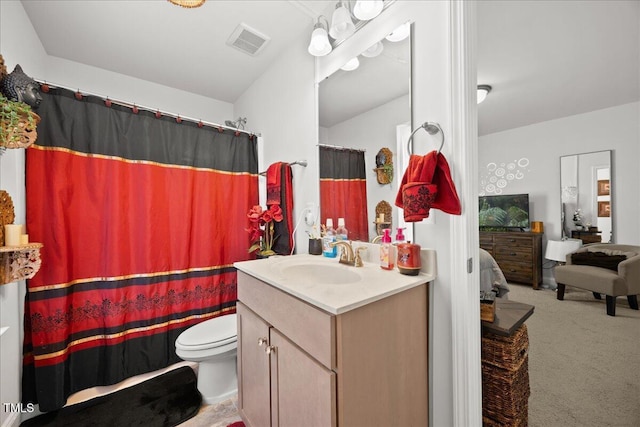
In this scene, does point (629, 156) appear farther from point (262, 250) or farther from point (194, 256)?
point (194, 256)

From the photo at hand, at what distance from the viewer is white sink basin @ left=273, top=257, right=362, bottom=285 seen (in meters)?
1.26

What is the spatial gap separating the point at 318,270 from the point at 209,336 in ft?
2.81

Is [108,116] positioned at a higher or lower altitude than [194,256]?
higher

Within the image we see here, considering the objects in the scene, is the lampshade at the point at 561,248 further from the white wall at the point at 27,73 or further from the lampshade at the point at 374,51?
the white wall at the point at 27,73

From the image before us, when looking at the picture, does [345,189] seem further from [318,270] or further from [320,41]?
Answer: [320,41]

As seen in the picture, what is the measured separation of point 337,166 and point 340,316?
1064 mm

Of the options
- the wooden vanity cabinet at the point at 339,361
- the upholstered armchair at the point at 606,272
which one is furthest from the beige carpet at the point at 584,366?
the wooden vanity cabinet at the point at 339,361

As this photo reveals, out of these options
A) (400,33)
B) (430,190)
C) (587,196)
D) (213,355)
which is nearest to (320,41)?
(400,33)

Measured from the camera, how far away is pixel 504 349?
1.11m

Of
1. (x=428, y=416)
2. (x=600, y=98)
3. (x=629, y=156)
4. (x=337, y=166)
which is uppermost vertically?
(x=600, y=98)

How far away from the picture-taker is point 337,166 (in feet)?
5.29

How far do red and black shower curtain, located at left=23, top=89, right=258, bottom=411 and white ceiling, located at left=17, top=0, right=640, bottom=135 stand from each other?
59 cm

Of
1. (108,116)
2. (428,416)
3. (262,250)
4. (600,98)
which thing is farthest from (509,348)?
(600,98)

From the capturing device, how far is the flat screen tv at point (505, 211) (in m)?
3.92
